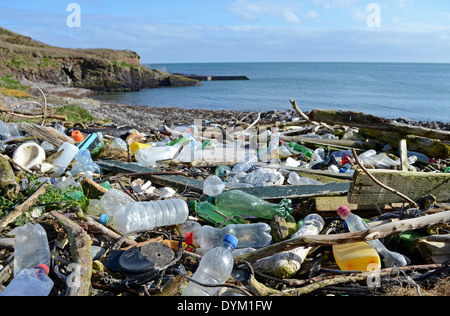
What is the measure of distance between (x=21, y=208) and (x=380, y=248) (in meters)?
2.53

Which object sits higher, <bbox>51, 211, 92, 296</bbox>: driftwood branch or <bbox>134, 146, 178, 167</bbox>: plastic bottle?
<bbox>134, 146, 178, 167</bbox>: plastic bottle

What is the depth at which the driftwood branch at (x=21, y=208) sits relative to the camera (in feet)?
7.55

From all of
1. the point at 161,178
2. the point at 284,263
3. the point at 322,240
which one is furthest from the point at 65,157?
the point at 322,240

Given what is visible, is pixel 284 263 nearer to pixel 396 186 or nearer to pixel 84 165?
pixel 396 186

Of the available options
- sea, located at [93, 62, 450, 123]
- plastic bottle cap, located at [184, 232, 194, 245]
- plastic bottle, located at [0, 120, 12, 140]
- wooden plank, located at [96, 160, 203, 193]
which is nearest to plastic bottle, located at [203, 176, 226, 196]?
wooden plank, located at [96, 160, 203, 193]

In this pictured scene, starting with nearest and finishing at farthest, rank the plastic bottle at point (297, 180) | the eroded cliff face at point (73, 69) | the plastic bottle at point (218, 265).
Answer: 1. the plastic bottle at point (218, 265)
2. the plastic bottle at point (297, 180)
3. the eroded cliff face at point (73, 69)

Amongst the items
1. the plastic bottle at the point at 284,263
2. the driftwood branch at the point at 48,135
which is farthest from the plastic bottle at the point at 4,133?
the plastic bottle at the point at 284,263

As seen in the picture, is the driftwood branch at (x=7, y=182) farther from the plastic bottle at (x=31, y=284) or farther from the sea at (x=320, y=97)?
the sea at (x=320, y=97)

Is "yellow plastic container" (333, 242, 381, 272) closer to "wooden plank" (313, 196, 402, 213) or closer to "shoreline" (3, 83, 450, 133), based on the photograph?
"wooden plank" (313, 196, 402, 213)

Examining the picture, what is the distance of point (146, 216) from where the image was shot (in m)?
2.59

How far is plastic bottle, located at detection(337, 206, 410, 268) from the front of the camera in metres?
2.00

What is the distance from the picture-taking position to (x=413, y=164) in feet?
14.4

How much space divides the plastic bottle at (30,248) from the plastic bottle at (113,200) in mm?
660

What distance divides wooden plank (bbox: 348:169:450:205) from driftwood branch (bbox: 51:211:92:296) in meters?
1.86
